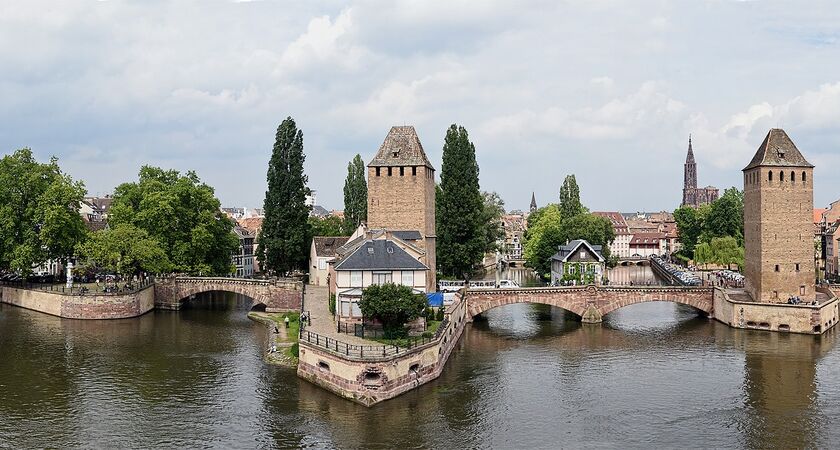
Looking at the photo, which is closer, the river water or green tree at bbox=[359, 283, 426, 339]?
the river water

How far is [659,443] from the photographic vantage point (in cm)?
3130

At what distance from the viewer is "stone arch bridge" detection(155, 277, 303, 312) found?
66.1 meters

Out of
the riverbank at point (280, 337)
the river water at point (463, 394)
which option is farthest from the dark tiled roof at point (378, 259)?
the river water at point (463, 394)

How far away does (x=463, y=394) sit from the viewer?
126 feet

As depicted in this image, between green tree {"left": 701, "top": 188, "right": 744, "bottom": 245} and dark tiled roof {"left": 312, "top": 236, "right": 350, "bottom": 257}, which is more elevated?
green tree {"left": 701, "top": 188, "right": 744, "bottom": 245}

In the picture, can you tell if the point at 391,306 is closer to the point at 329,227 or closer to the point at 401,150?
the point at 401,150

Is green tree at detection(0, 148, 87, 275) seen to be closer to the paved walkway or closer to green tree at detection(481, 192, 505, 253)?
the paved walkway

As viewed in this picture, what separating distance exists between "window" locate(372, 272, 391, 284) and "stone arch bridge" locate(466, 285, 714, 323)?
13.3 meters

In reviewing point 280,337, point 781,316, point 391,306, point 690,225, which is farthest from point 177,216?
point 690,225

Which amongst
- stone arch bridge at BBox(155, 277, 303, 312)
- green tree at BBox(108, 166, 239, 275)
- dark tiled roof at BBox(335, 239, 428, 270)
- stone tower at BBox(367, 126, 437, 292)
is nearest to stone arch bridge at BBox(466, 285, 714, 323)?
stone tower at BBox(367, 126, 437, 292)

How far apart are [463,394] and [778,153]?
36805mm

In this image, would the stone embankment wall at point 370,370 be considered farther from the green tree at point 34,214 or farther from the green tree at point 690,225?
the green tree at point 690,225

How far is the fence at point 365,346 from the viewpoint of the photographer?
37688 mm

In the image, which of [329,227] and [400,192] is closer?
[400,192]
